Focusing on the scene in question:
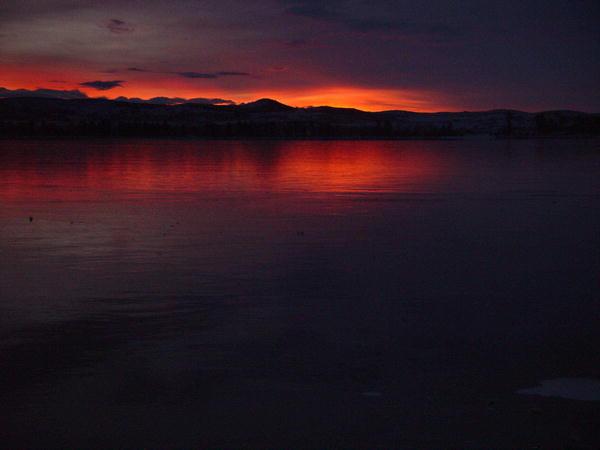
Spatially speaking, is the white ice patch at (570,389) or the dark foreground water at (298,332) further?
the white ice patch at (570,389)

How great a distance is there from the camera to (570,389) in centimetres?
618

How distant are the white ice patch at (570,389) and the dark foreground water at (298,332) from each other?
0.08 feet

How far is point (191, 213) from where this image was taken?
1802 cm

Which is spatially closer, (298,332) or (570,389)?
(570,389)

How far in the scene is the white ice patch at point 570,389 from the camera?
19.8 ft

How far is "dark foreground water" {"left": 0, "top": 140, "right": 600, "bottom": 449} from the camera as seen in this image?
219 inches

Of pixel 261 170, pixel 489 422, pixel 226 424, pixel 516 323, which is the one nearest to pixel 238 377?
pixel 226 424

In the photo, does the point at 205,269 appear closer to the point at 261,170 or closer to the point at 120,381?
the point at 120,381

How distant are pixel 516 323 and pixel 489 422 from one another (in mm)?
2750

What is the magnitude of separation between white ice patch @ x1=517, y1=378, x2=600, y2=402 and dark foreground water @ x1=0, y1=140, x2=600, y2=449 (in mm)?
24

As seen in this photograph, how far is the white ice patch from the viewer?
604 centimetres

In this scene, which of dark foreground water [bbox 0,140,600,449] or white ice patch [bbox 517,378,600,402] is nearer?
dark foreground water [bbox 0,140,600,449]

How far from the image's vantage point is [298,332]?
25.4ft

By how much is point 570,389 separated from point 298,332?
2.96 m
